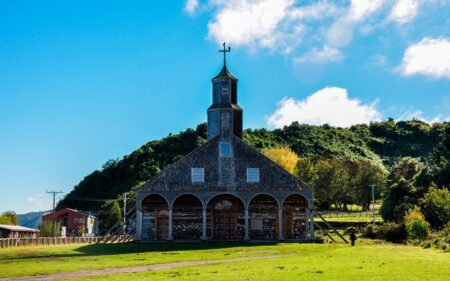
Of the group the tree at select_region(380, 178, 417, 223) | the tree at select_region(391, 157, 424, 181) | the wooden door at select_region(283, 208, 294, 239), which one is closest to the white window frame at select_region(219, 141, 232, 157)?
the wooden door at select_region(283, 208, 294, 239)

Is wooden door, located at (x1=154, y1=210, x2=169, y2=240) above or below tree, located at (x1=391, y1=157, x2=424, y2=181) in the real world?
below

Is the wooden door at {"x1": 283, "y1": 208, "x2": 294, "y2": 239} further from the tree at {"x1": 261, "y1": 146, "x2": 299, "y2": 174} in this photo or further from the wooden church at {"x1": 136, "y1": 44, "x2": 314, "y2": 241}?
the tree at {"x1": 261, "y1": 146, "x2": 299, "y2": 174}

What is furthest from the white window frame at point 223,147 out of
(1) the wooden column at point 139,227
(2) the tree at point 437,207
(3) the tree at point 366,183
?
(3) the tree at point 366,183

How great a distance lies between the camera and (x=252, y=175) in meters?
49.8

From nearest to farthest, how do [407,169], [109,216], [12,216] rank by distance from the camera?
[407,169]
[109,216]
[12,216]

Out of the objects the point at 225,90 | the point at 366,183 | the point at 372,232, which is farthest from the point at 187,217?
the point at 366,183

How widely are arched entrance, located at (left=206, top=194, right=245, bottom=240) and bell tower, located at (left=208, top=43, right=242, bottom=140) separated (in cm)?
552

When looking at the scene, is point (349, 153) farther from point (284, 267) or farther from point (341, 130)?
point (284, 267)

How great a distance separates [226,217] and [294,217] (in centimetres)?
600

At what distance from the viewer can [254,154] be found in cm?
5047

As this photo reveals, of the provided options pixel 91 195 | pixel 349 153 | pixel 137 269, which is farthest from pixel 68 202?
pixel 137 269

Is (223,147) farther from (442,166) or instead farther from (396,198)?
(442,166)

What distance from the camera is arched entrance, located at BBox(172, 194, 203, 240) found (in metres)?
51.7

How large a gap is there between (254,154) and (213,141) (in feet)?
11.8
